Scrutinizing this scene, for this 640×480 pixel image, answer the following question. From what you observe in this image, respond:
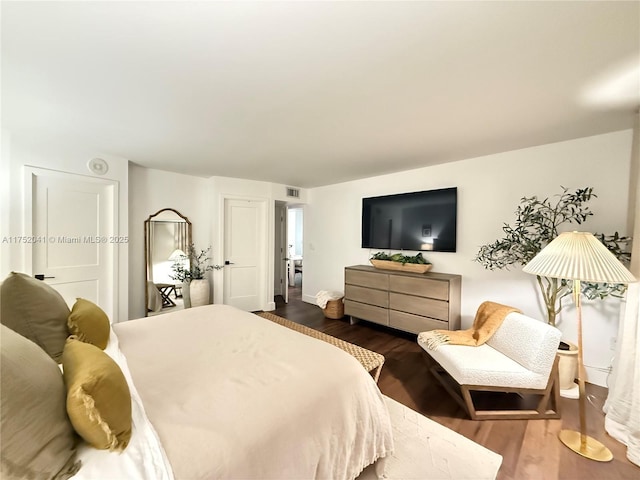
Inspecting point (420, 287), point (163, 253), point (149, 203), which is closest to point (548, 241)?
point (420, 287)

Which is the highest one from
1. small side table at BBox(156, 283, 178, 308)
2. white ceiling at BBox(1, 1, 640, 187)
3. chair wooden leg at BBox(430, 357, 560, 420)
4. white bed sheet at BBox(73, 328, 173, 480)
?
white ceiling at BBox(1, 1, 640, 187)

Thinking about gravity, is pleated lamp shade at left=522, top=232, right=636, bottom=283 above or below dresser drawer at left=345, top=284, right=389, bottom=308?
above

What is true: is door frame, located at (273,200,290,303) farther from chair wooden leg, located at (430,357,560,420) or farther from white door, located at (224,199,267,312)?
chair wooden leg, located at (430,357,560,420)

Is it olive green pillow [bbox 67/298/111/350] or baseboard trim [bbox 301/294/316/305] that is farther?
baseboard trim [bbox 301/294/316/305]

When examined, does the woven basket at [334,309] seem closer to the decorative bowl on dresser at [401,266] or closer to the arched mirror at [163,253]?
the decorative bowl on dresser at [401,266]

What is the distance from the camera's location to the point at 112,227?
3211 mm

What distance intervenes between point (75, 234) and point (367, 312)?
3.76 m

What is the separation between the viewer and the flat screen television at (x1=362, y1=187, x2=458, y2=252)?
3332 mm

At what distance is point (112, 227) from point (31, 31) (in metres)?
2.48

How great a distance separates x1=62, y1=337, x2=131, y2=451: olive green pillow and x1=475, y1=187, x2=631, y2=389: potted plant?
3.11 metres

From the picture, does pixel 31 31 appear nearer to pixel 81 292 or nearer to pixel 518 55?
pixel 518 55

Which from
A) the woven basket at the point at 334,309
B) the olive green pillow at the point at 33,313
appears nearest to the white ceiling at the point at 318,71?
the olive green pillow at the point at 33,313

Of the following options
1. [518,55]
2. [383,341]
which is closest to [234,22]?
[518,55]

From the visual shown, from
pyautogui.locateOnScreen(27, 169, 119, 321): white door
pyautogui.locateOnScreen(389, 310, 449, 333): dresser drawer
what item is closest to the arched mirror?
pyautogui.locateOnScreen(27, 169, 119, 321): white door
